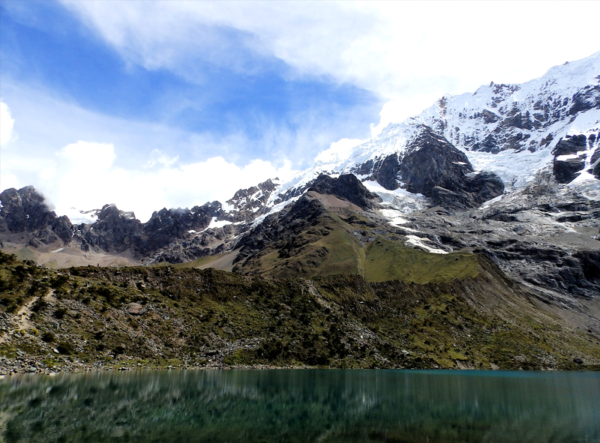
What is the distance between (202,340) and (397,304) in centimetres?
8967

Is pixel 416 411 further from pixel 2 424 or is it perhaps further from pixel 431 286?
pixel 431 286

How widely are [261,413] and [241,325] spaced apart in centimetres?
6108

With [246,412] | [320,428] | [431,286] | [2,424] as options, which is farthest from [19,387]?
[431,286]

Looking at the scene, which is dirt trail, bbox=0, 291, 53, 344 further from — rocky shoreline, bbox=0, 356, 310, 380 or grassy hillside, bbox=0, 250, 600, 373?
rocky shoreline, bbox=0, 356, 310, 380

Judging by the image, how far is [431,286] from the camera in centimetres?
19300

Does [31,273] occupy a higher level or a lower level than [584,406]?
higher

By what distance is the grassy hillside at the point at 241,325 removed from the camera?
68125mm

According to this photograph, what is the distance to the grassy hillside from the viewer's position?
224 feet

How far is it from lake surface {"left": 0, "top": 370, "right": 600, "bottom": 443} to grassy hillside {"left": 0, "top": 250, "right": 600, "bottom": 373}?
13.7 meters

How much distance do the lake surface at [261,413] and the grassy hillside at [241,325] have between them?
44.9 ft

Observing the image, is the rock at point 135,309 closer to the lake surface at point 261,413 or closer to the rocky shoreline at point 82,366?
the rocky shoreline at point 82,366

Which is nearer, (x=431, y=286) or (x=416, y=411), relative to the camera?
(x=416, y=411)

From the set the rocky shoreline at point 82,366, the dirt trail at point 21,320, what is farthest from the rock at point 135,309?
the dirt trail at point 21,320

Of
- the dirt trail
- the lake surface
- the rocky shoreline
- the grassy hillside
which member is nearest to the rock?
the grassy hillside
